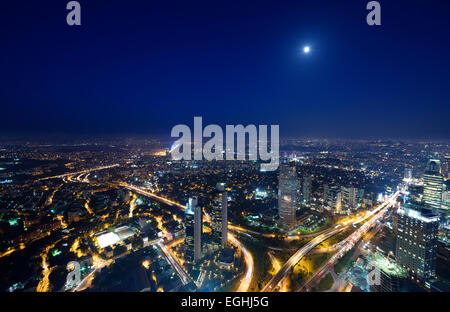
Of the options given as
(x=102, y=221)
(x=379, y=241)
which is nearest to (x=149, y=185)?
(x=102, y=221)

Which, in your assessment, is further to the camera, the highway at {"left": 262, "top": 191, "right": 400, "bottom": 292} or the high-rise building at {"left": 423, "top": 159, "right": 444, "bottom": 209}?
the high-rise building at {"left": 423, "top": 159, "right": 444, "bottom": 209}

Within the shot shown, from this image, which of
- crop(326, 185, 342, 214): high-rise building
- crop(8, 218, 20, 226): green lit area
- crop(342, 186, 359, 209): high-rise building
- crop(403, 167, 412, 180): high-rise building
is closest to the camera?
crop(8, 218, 20, 226): green lit area

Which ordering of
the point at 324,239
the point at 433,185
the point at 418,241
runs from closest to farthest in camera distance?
1. the point at 418,241
2. the point at 324,239
3. the point at 433,185

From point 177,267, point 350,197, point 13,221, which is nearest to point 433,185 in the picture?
point 350,197

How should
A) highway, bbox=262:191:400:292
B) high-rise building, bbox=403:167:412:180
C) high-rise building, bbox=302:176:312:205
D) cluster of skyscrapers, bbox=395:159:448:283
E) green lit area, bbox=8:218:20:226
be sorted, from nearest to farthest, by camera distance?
1. cluster of skyscrapers, bbox=395:159:448:283
2. highway, bbox=262:191:400:292
3. green lit area, bbox=8:218:20:226
4. high-rise building, bbox=302:176:312:205
5. high-rise building, bbox=403:167:412:180

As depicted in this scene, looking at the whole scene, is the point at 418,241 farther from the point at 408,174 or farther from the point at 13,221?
the point at 13,221

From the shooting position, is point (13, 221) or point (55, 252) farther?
point (13, 221)

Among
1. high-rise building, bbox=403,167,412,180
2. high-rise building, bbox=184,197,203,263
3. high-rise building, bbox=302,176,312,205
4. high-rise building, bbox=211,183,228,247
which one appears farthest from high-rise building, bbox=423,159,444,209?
high-rise building, bbox=184,197,203,263

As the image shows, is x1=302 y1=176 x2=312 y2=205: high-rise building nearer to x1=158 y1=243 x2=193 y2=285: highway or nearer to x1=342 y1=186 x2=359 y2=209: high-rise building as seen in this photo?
x1=342 y1=186 x2=359 y2=209: high-rise building
